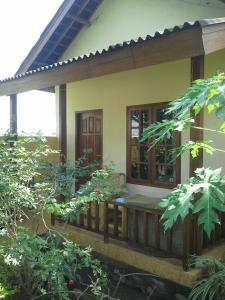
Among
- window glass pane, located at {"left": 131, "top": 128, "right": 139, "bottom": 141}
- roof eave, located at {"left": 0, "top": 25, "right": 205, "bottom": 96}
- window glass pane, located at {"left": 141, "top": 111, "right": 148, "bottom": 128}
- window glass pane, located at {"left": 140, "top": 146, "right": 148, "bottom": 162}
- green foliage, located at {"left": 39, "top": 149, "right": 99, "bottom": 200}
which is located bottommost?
green foliage, located at {"left": 39, "top": 149, "right": 99, "bottom": 200}

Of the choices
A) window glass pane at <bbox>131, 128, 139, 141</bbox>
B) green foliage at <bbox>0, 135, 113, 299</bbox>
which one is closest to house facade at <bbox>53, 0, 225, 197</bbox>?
window glass pane at <bbox>131, 128, 139, 141</bbox>

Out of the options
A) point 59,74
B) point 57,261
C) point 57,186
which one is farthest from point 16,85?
point 57,261

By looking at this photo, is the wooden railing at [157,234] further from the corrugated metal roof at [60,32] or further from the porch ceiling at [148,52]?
the corrugated metal roof at [60,32]

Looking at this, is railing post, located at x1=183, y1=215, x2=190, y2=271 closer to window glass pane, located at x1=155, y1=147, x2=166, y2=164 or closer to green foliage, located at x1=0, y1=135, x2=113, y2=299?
green foliage, located at x1=0, y1=135, x2=113, y2=299

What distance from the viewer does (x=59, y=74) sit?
570 cm

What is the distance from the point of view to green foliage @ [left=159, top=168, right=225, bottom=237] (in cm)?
183

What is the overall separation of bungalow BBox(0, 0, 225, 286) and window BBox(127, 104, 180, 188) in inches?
0.8

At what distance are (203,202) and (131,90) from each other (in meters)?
5.36

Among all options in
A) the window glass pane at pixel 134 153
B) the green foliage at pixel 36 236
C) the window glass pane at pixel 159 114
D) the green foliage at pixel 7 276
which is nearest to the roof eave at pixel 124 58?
the green foliage at pixel 36 236

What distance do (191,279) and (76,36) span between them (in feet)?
22.0

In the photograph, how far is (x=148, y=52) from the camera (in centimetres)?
415

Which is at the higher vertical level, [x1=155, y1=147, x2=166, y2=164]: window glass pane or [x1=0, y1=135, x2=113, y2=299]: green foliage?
[x1=155, y1=147, x2=166, y2=164]: window glass pane

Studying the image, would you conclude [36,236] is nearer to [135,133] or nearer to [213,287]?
[213,287]

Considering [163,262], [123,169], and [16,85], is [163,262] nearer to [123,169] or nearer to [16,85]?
[123,169]
